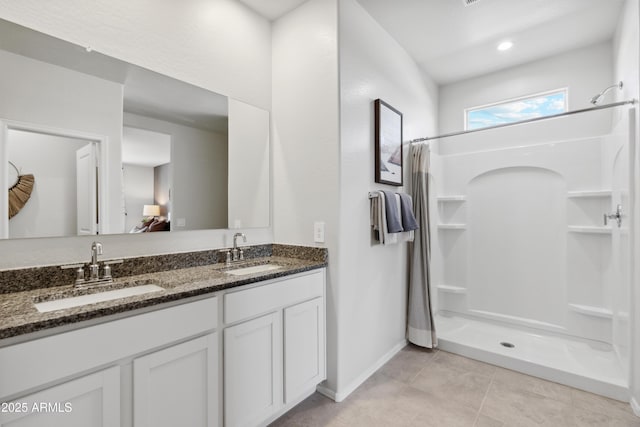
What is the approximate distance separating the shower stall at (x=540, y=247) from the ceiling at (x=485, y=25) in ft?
2.32

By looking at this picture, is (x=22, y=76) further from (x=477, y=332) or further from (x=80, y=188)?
(x=477, y=332)

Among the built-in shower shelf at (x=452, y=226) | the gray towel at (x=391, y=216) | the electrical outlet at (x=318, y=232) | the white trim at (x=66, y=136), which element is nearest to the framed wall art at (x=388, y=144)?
the gray towel at (x=391, y=216)

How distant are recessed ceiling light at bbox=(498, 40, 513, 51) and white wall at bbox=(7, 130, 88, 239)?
336cm

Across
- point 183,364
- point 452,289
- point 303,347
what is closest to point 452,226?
point 452,289

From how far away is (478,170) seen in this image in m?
3.32

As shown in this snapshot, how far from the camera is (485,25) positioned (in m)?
2.51

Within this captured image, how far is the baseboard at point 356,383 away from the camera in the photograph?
2.03 metres

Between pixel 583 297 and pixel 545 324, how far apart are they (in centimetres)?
42

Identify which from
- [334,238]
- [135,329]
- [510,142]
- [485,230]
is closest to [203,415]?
[135,329]

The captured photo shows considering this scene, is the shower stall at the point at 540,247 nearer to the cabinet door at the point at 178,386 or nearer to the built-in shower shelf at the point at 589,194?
the built-in shower shelf at the point at 589,194

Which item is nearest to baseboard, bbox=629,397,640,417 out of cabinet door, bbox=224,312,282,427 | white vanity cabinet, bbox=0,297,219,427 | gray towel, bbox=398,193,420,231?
gray towel, bbox=398,193,420,231

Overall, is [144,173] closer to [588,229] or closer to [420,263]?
[420,263]

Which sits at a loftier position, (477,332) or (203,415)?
(203,415)

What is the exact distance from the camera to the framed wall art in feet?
7.86
